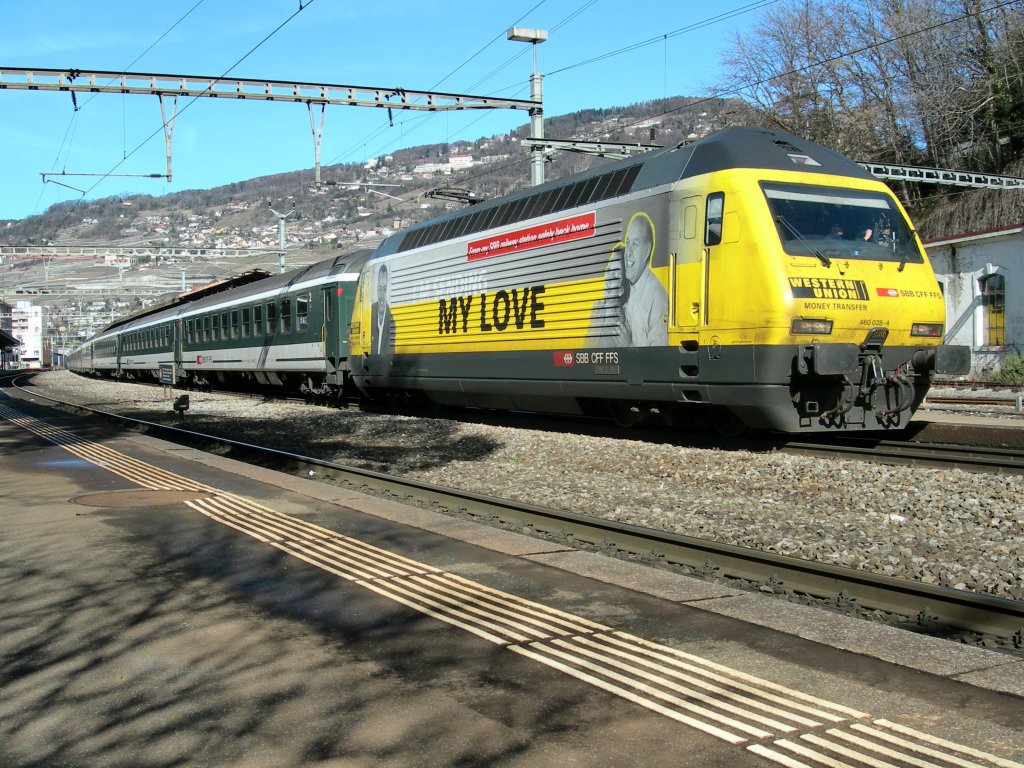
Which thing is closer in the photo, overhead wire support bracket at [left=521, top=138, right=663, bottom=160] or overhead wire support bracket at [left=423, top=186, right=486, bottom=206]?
overhead wire support bracket at [left=521, top=138, right=663, bottom=160]

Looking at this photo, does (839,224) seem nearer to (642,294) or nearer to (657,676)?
(642,294)

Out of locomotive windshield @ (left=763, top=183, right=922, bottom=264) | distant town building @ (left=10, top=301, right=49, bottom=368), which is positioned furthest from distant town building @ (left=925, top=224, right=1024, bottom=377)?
distant town building @ (left=10, top=301, right=49, bottom=368)

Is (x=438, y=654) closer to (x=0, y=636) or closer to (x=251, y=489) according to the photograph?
(x=0, y=636)

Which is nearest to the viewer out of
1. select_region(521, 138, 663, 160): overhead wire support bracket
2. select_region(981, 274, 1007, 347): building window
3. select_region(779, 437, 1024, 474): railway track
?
select_region(779, 437, 1024, 474): railway track

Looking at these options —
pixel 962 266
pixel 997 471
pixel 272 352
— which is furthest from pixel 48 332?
pixel 997 471

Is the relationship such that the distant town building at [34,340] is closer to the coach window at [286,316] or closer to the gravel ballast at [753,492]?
the coach window at [286,316]

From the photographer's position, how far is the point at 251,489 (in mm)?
10172

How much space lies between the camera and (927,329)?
37.9 ft

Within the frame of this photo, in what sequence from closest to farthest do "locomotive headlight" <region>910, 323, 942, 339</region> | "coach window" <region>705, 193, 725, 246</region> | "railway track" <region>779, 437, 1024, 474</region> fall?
"railway track" <region>779, 437, 1024, 474</region>
"coach window" <region>705, 193, 725, 246</region>
"locomotive headlight" <region>910, 323, 942, 339</region>

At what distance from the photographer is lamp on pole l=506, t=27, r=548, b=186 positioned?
72.7ft

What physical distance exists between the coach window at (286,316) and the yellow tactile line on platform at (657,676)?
725 inches

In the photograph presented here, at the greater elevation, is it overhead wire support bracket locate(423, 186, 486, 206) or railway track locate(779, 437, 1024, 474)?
overhead wire support bracket locate(423, 186, 486, 206)

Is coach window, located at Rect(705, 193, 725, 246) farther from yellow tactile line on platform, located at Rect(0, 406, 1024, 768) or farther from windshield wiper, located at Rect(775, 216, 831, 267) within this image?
yellow tactile line on platform, located at Rect(0, 406, 1024, 768)

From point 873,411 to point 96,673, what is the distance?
939 cm
